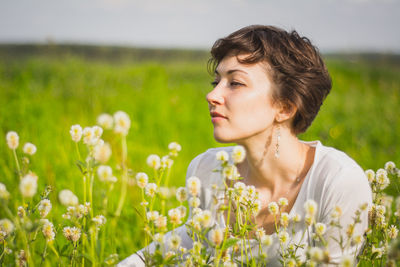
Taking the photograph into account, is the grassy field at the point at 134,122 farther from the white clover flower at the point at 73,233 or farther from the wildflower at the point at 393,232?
the wildflower at the point at 393,232

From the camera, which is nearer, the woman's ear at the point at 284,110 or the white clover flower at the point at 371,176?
the white clover flower at the point at 371,176

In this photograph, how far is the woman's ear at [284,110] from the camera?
7.25ft

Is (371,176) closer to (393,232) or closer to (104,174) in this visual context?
(393,232)

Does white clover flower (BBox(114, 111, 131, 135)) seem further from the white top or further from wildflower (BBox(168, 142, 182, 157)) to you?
the white top

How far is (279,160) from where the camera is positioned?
2.27 m

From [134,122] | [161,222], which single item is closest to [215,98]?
[161,222]

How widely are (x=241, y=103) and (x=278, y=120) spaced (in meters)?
0.33

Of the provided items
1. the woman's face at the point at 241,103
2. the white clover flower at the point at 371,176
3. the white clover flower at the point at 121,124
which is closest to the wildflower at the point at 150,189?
the white clover flower at the point at 121,124

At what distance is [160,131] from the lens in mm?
5605

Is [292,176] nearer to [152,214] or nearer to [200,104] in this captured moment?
[152,214]

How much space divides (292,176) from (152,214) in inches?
48.0

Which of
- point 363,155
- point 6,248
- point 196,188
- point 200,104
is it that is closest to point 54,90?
point 200,104

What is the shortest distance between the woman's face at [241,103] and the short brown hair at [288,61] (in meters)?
0.07

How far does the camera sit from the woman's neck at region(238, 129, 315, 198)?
2.27 metres
